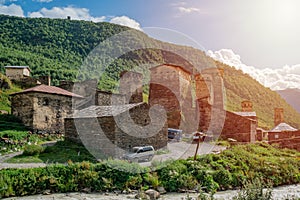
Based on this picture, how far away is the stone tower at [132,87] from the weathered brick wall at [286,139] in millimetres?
15832

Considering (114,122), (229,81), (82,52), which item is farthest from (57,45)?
(114,122)

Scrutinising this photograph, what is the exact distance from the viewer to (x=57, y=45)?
76.8m

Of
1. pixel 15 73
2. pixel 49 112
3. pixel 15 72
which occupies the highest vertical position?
pixel 15 72

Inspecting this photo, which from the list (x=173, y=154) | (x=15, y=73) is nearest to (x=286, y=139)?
(x=173, y=154)

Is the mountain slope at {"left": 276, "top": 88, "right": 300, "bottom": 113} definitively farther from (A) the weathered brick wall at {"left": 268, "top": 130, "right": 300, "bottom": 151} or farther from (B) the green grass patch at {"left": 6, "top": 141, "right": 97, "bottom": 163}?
(B) the green grass patch at {"left": 6, "top": 141, "right": 97, "bottom": 163}

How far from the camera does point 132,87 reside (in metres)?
40.7

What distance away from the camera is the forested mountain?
57.9 meters

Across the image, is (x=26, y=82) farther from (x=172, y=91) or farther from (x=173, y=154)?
(x=173, y=154)

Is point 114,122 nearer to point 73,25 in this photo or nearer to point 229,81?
point 73,25

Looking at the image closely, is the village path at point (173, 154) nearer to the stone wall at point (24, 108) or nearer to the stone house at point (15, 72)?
the stone wall at point (24, 108)

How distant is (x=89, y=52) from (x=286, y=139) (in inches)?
2112

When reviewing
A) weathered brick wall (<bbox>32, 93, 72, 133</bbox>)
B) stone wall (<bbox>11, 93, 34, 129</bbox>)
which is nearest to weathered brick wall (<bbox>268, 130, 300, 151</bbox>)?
weathered brick wall (<bbox>32, 93, 72, 133</bbox>)

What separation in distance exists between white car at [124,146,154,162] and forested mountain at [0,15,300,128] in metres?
24.4

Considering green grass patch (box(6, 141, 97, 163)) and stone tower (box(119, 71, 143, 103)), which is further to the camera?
stone tower (box(119, 71, 143, 103))
